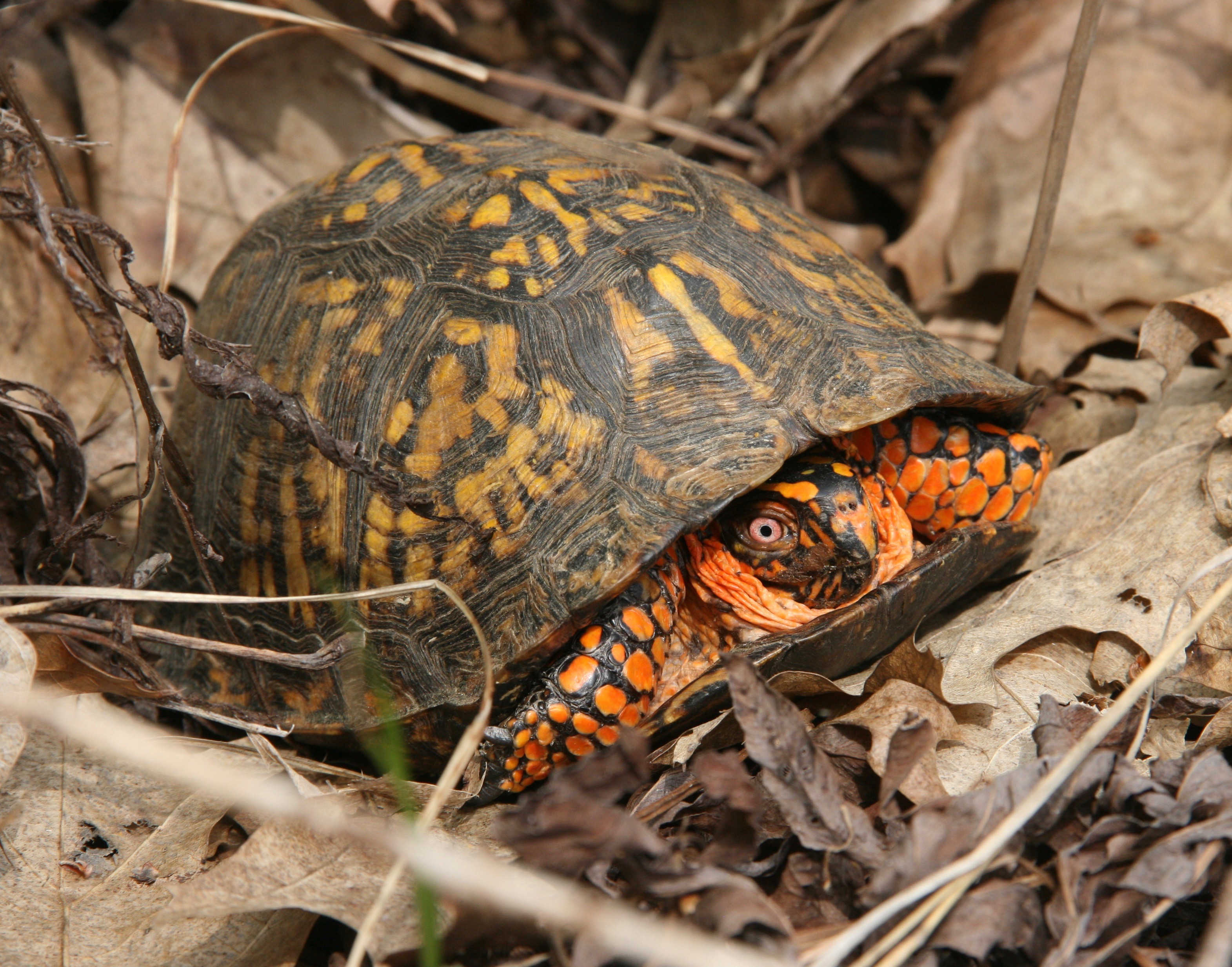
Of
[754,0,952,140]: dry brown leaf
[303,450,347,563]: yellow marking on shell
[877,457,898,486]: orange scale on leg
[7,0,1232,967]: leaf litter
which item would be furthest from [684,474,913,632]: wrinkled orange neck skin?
[754,0,952,140]: dry brown leaf

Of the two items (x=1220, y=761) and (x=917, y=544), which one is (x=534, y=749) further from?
(x=1220, y=761)

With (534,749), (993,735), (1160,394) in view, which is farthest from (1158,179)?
(534,749)

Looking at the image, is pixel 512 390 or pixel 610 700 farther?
pixel 512 390

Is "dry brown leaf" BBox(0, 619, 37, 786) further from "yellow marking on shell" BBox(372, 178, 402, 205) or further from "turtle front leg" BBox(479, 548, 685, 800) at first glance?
"yellow marking on shell" BBox(372, 178, 402, 205)

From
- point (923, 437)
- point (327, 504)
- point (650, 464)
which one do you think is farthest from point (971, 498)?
point (327, 504)

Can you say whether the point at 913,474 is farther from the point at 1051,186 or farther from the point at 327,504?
the point at 327,504

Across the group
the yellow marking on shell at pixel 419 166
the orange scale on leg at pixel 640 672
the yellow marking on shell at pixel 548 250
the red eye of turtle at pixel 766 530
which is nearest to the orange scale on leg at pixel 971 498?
the red eye of turtle at pixel 766 530

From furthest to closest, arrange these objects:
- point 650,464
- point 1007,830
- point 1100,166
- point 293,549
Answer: point 1100,166, point 293,549, point 650,464, point 1007,830
